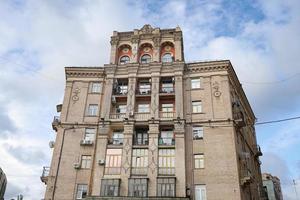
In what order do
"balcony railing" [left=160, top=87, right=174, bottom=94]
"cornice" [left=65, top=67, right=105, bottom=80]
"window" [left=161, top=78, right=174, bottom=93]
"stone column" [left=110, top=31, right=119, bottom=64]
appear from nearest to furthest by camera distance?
"balcony railing" [left=160, top=87, right=174, bottom=94] < "window" [left=161, top=78, right=174, bottom=93] < "cornice" [left=65, top=67, right=105, bottom=80] < "stone column" [left=110, top=31, right=119, bottom=64]

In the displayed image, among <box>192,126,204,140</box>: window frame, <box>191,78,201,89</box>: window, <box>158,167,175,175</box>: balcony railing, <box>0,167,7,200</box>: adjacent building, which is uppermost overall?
<box>191,78,201,89</box>: window

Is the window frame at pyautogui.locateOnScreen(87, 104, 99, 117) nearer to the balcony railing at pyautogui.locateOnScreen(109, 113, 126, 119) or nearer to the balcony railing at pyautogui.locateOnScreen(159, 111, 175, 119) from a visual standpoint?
the balcony railing at pyautogui.locateOnScreen(109, 113, 126, 119)

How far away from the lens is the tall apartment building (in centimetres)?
2891

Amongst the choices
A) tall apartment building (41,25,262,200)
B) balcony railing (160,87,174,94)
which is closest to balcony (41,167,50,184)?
tall apartment building (41,25,262,200)

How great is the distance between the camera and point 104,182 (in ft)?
95.5

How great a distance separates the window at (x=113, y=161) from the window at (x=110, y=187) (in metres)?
1.06

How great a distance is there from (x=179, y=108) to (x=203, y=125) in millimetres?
2863

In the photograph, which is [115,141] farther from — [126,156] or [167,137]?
[167,137]

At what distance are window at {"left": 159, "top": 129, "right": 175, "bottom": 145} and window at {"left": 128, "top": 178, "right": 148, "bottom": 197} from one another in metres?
4.22

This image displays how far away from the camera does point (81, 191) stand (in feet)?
97.9

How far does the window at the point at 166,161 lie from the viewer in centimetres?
2951

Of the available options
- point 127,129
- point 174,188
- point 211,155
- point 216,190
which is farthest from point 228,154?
point 127,129

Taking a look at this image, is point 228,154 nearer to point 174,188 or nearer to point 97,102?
point 174,188

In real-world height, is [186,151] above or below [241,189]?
above
